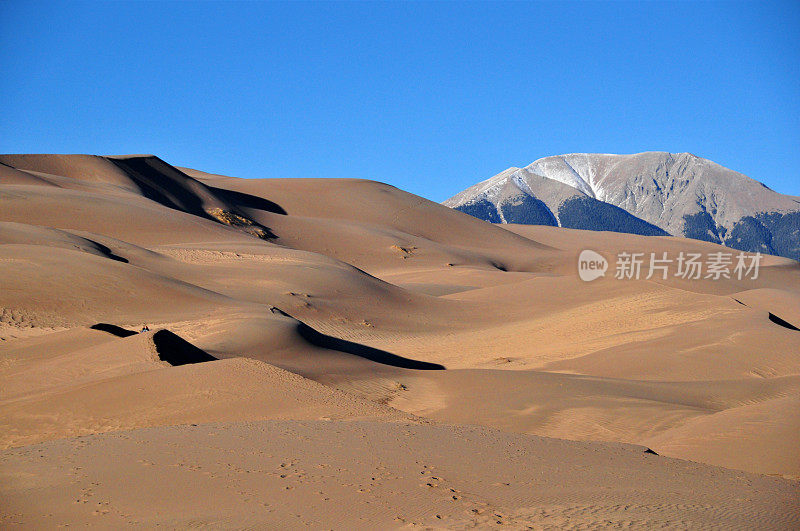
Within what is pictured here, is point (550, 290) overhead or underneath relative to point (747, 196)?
underneath

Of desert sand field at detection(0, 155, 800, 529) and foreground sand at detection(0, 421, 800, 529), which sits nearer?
foreground sand at detection(0, 421, 800, 529)

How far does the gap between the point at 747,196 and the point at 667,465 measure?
700 feet

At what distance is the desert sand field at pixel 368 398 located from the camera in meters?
5.74

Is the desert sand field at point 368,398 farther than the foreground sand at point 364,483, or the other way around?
the desert sand field at point 368,398

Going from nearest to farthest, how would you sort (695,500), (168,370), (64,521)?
(64,521) < (695,500) < (168,370)

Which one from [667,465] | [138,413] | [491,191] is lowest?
[138,413]

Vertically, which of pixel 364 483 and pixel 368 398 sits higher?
pixel 364 483

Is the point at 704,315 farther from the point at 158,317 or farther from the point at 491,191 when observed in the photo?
the point at 491,191

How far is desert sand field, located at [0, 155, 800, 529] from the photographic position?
226 inches

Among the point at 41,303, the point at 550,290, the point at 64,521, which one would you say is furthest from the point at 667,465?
the point at 550,290

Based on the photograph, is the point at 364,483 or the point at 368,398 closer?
the point at 364,483

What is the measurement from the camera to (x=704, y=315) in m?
20.1

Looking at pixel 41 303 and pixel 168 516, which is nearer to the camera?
pixel 168 516

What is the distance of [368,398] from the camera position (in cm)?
1190
